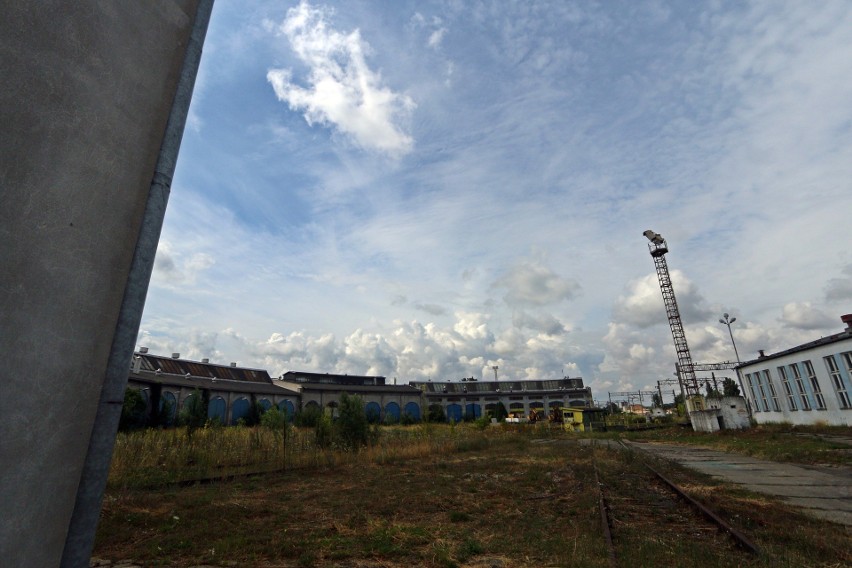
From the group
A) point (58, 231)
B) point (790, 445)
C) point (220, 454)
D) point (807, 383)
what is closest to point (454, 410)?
point (807, 383)

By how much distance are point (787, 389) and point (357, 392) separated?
4505cm

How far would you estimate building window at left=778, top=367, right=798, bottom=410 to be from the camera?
27297 mm

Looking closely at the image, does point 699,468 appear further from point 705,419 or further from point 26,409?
point 705,419

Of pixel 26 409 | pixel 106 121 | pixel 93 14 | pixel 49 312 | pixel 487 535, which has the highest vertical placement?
pixel 93 14

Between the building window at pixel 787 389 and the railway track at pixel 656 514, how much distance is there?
24320mm

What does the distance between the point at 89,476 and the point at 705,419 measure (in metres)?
37.2

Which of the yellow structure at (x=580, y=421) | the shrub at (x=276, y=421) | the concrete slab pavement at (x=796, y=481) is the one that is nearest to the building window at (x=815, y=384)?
the concrete slab pavement at (x=796, y=481)

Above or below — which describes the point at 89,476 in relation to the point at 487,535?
above

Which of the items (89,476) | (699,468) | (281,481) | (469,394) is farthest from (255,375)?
(89,476)

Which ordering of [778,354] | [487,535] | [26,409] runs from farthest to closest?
1. [778,354]
2. [487,535]
3. [26,409]

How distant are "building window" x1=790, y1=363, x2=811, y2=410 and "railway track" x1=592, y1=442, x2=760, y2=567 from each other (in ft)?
74.5

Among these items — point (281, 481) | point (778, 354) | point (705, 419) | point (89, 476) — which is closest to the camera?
point (89, 476)

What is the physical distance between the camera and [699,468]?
13.3 m

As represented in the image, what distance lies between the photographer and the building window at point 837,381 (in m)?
22.2
